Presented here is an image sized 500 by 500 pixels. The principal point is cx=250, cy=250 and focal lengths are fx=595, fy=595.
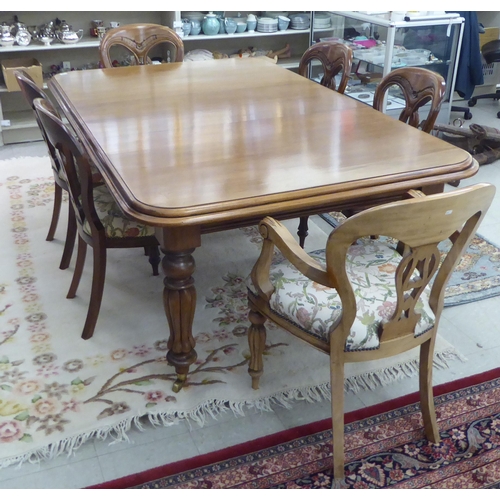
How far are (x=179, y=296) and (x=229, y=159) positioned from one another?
432 millimetres

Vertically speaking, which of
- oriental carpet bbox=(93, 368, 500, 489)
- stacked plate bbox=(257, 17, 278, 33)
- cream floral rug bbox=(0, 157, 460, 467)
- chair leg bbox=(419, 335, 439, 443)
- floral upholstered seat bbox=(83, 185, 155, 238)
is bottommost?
oriental carpet bbox=(93, 368, 500, 489)

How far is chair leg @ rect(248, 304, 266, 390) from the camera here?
1.74 metres

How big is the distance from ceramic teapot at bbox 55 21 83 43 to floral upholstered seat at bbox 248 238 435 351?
8.93 feet

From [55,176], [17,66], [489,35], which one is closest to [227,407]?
[55,176]

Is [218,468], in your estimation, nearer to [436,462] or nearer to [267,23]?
[436,462]

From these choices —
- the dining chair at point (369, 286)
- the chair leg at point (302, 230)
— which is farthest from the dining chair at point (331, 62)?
the dining chair at point (369, 286)

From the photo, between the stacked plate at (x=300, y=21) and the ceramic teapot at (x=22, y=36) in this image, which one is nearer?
the ceramic teapot at (x=22, y=36)

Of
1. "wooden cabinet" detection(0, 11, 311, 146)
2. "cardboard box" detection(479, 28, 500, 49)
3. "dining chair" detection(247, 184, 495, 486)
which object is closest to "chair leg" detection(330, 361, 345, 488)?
"dining chair" detection(247, 184, 495, 486)

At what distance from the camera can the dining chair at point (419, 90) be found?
2.14 meters

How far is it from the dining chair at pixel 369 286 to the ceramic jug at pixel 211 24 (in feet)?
8.94

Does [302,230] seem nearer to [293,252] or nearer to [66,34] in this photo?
[293,252]

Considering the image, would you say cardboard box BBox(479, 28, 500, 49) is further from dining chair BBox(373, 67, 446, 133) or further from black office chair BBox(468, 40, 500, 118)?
dining chair BBox(373, 67, 446, 133)

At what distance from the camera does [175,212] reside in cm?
146

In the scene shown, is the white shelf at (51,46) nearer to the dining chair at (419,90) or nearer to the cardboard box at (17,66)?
the cardboard box at (17,66)
